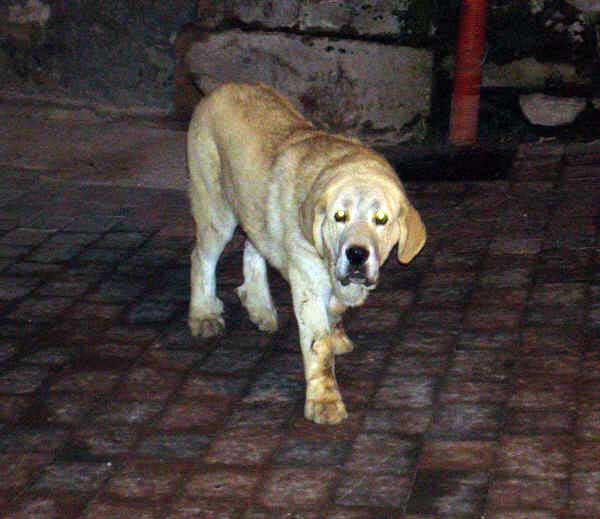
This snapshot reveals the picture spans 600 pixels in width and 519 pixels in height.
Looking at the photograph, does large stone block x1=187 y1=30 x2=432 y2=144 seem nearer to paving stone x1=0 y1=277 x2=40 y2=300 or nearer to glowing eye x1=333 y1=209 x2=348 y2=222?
paving stone x1=0 y1=277 x2=40 y2=300

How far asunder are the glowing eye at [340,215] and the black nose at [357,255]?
0.14 meters

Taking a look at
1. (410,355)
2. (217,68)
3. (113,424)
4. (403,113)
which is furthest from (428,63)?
(113,424)

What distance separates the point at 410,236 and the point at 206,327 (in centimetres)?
138

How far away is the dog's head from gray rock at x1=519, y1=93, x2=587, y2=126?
4.07 meters

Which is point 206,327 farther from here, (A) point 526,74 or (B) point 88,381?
(A) point 526,74

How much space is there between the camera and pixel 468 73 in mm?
8898

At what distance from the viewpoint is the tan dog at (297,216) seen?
5.14m

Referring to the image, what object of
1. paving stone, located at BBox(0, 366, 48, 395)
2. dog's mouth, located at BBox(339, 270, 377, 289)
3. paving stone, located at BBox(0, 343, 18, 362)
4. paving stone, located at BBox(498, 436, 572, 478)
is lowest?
paving stone, located at BBox(0, 343, 18, 362)

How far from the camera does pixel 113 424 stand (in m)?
5.50

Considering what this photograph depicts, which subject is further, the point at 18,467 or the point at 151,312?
the point at 151,312

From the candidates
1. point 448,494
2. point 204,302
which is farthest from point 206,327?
point 448,494

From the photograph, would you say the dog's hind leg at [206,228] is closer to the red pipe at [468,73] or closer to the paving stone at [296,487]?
the paving stone at [296,487]

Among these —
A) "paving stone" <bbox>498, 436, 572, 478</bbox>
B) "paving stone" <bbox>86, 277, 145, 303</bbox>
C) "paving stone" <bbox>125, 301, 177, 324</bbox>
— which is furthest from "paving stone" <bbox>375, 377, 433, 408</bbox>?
"paving stone" <bbox>86, 277, 145, 303</bbox>

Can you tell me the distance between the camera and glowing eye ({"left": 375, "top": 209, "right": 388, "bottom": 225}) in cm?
513
